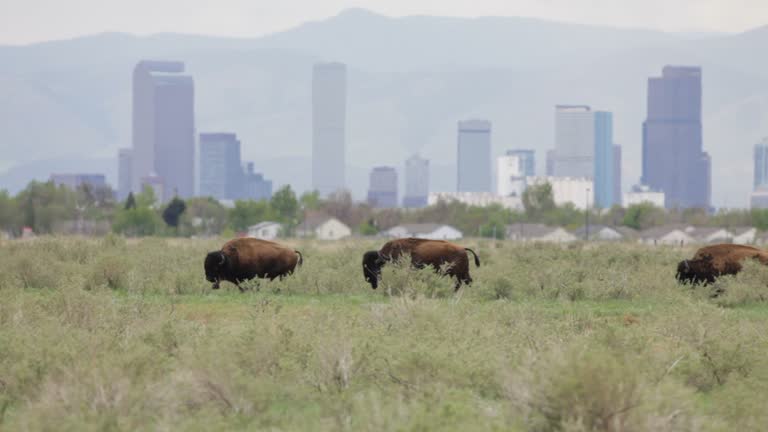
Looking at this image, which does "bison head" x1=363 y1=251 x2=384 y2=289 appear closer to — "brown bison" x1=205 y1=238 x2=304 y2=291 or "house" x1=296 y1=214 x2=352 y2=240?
"brown bison" x1=205 y1=238 x2=304 y2=291

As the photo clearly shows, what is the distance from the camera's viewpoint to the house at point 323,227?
17850 cm

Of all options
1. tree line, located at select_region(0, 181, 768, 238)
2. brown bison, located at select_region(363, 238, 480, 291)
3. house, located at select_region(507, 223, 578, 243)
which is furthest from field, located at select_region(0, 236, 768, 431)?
house, located at select_region(507, 223, 578, 243)

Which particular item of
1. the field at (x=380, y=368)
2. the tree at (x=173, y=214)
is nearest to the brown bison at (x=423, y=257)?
the field at (x=380, y=368)

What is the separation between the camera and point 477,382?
14.2m

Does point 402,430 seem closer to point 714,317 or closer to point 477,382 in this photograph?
point 477,382

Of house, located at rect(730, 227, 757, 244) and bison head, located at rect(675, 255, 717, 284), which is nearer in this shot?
bison head, located at rect(675, 255, 717, 284)

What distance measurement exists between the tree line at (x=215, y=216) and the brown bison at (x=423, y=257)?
107 meters

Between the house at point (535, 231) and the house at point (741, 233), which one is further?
the house at point (535, 231)

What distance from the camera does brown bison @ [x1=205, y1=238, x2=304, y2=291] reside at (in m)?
28.0

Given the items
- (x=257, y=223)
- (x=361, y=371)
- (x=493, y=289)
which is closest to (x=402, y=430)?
(x=361, y=371)

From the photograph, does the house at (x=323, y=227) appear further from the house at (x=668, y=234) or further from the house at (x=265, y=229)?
the house at (x=668, y=234)

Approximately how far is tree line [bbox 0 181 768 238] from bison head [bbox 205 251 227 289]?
4130 inches

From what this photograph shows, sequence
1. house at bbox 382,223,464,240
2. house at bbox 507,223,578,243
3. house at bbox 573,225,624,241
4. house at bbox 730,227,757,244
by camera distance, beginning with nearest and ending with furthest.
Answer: house at bbox 730,227,757,244
house at bbox 573,225,624,241
house at bbox 507,223,578,243
house at bbox 382,223,464,240

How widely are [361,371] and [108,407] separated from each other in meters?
3.50
